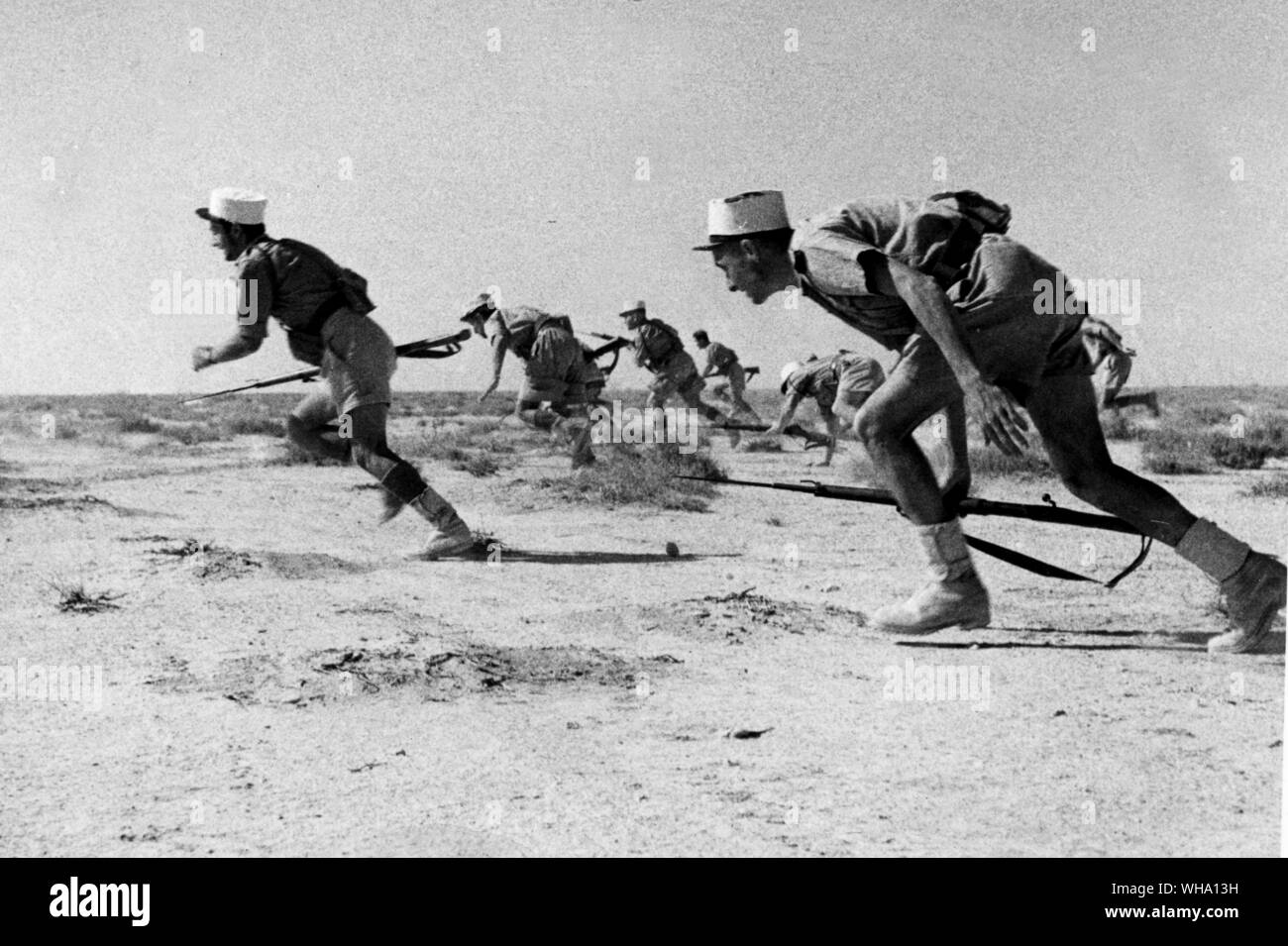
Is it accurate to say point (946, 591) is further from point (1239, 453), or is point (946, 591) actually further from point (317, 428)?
point (1239, 453)

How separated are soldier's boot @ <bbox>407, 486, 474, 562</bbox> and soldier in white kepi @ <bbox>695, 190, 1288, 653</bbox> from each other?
362 centimetres

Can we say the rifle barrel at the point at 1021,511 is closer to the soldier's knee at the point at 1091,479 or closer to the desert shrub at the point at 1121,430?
the soldier's knee at the point at 1091,479

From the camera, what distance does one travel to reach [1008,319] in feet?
15.6

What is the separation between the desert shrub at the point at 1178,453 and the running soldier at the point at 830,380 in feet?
12.7

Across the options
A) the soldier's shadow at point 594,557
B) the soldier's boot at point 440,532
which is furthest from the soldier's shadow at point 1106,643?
the soldier's boot at point 440,532

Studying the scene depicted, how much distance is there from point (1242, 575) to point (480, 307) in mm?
9249

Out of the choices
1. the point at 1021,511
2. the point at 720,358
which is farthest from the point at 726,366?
the point at 1021,511

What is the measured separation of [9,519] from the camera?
9.69 m

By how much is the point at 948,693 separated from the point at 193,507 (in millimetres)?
8134

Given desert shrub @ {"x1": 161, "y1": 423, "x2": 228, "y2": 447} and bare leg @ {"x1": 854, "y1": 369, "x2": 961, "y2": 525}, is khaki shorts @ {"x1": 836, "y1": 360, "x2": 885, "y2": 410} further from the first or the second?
desert shrub @ {"x1": 161, "y1": 423, "x2": 228, "y2": 447}

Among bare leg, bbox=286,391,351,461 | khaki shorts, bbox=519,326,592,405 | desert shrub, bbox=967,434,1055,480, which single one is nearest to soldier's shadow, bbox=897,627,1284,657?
bare leg, bbox=286,391,351,461

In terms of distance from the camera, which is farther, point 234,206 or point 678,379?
point 678,379

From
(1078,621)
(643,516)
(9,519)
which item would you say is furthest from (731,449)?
(1078,621)
